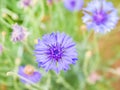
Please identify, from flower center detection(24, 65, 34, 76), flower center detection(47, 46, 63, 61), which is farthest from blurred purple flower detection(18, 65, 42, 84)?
flower center detection(47, 46, 63, 61)

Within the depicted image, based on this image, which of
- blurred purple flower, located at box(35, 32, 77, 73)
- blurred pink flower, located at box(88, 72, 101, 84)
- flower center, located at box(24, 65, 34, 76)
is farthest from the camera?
blurred pink flower, located at box(88, 72, 101, 84)

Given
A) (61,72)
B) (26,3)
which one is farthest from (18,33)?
(61,72)

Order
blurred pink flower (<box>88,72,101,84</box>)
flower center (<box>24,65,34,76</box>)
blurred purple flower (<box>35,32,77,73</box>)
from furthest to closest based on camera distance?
1. blurred pink flower (<box>88,72,101,84</box>)
2. flower center (<box>24,65,34,76</box>)
3. blurred purple flower (<box>35,32,77,73</box>)

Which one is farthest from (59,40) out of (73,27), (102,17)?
(73,27)

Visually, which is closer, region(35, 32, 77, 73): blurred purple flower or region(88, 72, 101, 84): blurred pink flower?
region(35, 32, 77, 73): blurred purple flower

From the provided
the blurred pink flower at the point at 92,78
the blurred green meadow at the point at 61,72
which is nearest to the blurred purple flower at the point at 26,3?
the blurred green meadow at the point at 61,72

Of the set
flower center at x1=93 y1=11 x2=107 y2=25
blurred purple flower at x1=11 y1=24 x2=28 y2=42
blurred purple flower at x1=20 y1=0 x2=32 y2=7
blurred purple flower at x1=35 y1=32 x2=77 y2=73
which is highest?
blurred purple flower at x1=20 y1=0 x2=32 y2=7

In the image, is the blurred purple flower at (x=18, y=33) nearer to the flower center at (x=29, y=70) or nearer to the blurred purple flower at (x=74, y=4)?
the flower center at (x=29, y=70)

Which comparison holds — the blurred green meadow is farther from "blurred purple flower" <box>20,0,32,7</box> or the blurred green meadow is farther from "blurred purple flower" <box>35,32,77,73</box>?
"blurred purple flower" <box>35,32,77,73</box>
